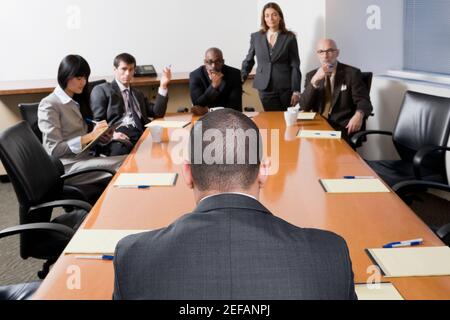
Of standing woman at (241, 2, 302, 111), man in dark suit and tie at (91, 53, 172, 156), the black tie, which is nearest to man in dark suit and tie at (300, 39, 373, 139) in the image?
standing woman at (241, 2, 302, 111)

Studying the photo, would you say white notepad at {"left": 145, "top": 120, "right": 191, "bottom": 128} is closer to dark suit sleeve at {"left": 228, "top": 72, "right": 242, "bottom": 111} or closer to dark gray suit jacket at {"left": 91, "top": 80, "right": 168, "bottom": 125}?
dark gray suit jacket at {"left": 91, "top": 80, "right": 168, "bottom": 125}

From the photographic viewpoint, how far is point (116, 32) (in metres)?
6.04

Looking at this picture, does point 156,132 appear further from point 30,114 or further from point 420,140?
point 420,140

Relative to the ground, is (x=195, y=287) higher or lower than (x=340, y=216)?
higher

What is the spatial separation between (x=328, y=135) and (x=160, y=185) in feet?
4.26

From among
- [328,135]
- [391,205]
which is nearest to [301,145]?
[328,135]

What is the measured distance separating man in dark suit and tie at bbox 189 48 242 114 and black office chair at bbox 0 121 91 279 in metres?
→ 1.66

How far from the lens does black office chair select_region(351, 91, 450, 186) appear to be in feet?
10.1

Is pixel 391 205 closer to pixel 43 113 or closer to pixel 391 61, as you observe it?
pixel 43 113

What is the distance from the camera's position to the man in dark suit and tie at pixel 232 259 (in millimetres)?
964

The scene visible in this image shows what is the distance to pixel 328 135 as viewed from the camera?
10.4 ft

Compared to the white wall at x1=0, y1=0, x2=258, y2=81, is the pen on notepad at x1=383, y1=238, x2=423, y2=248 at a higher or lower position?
lower

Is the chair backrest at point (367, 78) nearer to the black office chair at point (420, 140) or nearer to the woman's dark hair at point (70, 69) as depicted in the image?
the black office chair at point (420, 140)

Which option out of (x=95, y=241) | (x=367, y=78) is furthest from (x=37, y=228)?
(x=367, y=78)
